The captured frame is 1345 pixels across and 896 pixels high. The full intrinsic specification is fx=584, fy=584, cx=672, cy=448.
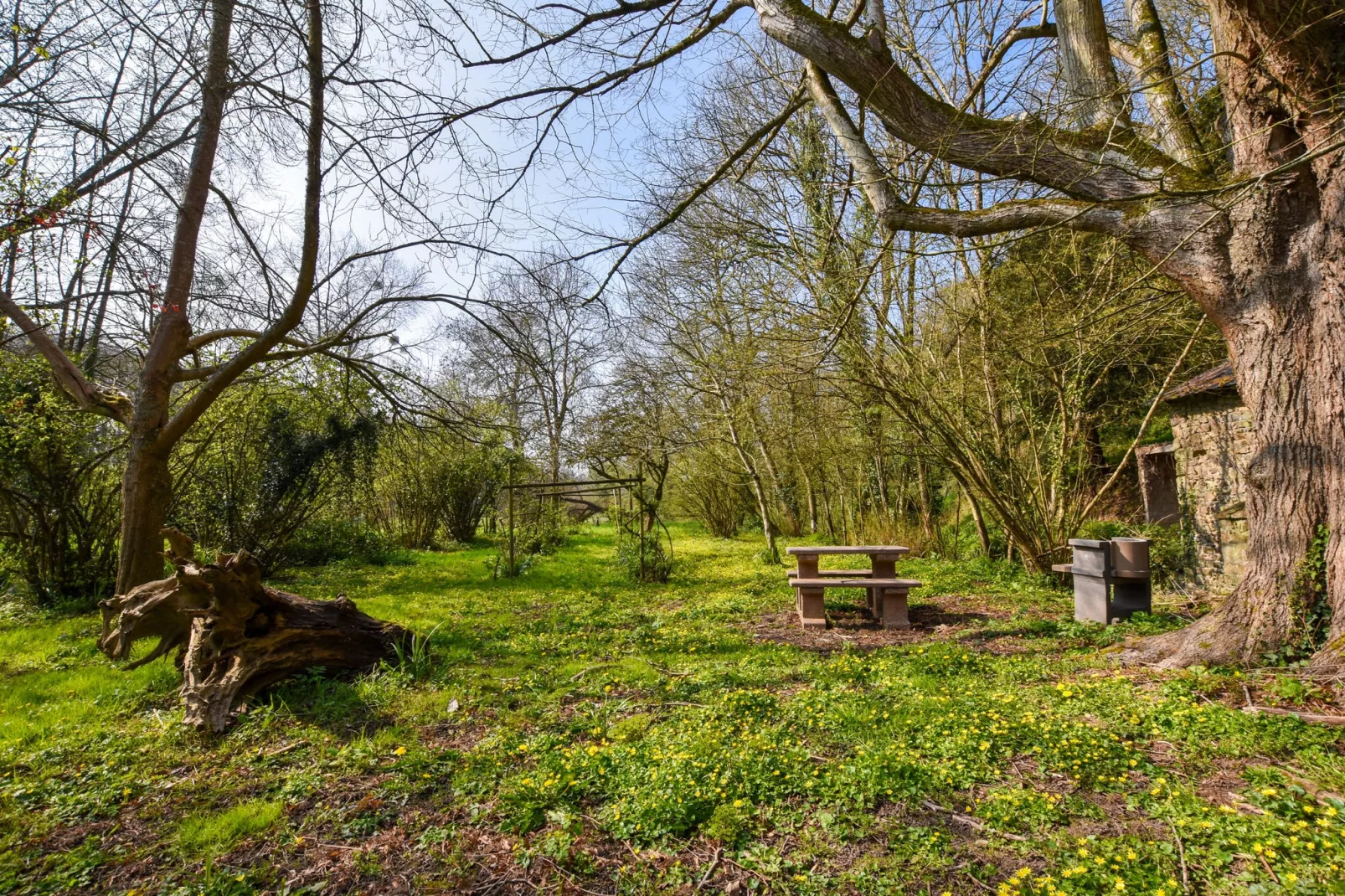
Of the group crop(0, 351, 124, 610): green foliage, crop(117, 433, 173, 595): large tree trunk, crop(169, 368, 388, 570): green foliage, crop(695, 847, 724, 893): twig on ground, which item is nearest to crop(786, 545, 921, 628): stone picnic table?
crop(695, 847, 724, 893): twig on ground

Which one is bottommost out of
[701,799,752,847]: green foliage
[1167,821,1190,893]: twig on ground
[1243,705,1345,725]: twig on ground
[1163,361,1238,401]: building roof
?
[701,799,752,847]: green foliage

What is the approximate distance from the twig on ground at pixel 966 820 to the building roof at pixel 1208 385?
20.4 ft

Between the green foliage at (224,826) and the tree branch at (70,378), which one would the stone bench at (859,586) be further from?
the tree branch at (70,378)

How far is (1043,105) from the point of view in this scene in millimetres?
3307

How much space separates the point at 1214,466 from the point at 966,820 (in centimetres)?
657

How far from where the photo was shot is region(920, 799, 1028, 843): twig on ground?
232cm

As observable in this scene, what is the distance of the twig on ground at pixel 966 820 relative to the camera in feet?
7.61

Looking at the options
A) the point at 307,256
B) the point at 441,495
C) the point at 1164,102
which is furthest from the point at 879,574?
the point at 441,495

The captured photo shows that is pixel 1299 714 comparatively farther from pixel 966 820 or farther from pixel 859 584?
pixel 859 584

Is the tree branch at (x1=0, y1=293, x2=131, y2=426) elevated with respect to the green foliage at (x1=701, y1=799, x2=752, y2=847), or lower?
elevated

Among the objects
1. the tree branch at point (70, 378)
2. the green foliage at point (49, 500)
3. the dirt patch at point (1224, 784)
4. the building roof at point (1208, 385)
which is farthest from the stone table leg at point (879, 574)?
the green foliage at point (49, 500)

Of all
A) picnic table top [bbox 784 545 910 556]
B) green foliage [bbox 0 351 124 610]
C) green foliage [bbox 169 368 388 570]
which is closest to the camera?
picnic table top [bbox 784 545 910 556]

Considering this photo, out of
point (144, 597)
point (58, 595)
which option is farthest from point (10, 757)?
point (58, 595)

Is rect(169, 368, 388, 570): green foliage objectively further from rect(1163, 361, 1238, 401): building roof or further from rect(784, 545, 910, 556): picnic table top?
rect(1163, 361, 1238, 401): building roof
